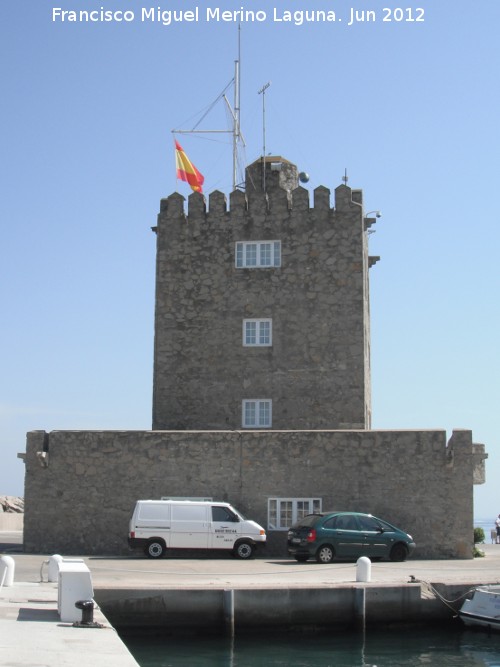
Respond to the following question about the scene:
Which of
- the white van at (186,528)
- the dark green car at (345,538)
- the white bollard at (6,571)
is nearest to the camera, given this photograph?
the white bollard at (6,571)

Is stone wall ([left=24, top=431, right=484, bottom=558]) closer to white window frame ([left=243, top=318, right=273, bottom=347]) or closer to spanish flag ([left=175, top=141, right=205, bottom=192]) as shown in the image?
white window frame ([left=243, top=318, right=273, bottom=347])

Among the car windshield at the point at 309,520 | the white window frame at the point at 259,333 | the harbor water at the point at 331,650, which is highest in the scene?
the white window frame at the point at 259,333

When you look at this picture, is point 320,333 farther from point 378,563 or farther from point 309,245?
point 378,563

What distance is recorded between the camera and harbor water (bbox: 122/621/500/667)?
17141 millimetres

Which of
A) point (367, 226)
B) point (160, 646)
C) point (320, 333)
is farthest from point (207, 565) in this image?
point (367, 226)

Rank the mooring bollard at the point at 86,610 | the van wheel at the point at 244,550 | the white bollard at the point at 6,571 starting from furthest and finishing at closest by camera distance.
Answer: the van wheel at the point at 244,550 < the white bollard at the point at 6,571 < the mooring bollard at the point at 86,610

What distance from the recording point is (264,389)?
32969mm

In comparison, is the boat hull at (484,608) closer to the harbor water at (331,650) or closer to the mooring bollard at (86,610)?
the harbor water at (331,650)

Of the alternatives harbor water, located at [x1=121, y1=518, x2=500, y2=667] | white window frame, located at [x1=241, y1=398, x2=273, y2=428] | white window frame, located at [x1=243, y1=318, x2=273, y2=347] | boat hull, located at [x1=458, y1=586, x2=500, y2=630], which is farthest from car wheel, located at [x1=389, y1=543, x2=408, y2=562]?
white window frame, located at [x1=243, y1=318, x2=273, y2=347]

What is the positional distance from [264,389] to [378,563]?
843cm

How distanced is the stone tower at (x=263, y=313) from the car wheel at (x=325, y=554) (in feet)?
21.9

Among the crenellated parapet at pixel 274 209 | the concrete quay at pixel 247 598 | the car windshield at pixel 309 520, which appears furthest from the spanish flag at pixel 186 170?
the concrete quay at pixel 247 598

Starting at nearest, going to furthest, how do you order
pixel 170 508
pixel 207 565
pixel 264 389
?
pixel 207 565 < pixel 170 508 < pixel 264 389

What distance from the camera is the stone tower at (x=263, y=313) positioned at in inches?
1291
